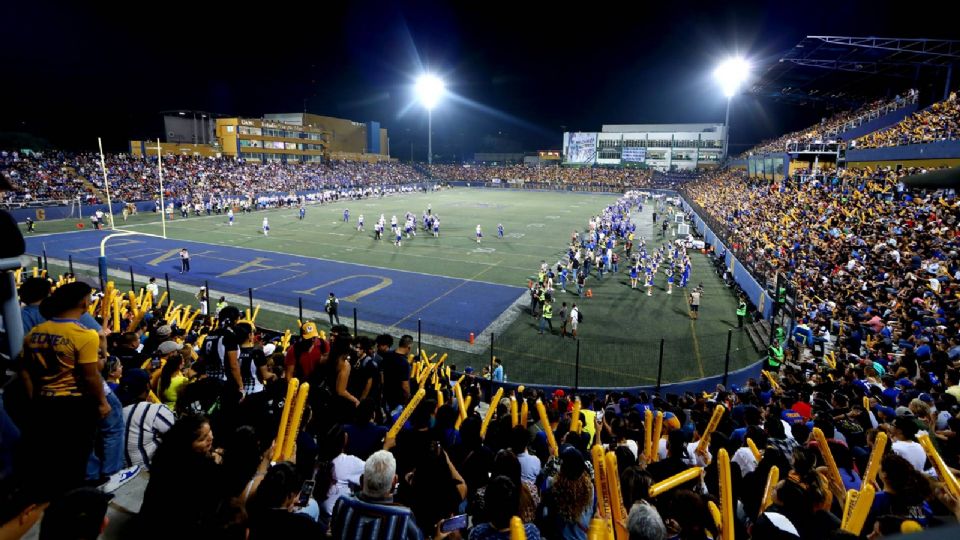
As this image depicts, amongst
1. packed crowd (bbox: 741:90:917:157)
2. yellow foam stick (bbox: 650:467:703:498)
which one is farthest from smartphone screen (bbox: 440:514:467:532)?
packed crowd (bbox: 741:90:917:157)

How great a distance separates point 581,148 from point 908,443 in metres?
111

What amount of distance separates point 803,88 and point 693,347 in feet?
173

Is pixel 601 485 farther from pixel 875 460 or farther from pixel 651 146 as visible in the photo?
pixel 651 146

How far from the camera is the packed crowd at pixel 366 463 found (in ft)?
10.2

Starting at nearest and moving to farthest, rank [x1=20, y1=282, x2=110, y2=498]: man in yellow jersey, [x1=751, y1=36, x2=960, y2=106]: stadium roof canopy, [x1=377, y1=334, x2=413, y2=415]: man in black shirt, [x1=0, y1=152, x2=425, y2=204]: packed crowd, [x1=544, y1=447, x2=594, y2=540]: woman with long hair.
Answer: [x1=544, y1=447, x2=594, y2=540]: woman with long hair, [x1=20, y1=282, x2=110, y2=498]: man in yellow jersey, [x1=377, y1=334, x2=413, y2=415]: man in black shirt, [x1=751, y1=36, x2=960, y2=106]: stadium roof canopy, [x1=0, y1=152, x2=425, y2=204]: packed crowd

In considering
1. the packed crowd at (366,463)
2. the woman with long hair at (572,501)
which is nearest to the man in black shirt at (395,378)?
the packed crowd at (366,463)

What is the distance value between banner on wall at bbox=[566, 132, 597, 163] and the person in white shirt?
10981cm

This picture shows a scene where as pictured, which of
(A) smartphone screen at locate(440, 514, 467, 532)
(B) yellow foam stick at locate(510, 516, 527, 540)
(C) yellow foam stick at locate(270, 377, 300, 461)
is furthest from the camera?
(C) yellow foam stick at locate(270, 377, 300, 461)

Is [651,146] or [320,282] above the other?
[651,146]

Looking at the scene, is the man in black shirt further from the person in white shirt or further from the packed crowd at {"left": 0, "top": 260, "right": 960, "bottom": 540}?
the person in white shirt

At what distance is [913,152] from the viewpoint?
26.7 metres

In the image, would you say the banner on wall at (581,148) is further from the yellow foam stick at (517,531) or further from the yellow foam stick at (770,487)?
the yellow foam stick at (517,531)

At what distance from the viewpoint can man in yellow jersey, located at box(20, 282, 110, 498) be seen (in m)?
4.01

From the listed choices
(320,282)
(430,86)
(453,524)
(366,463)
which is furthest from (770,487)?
(430,86)
